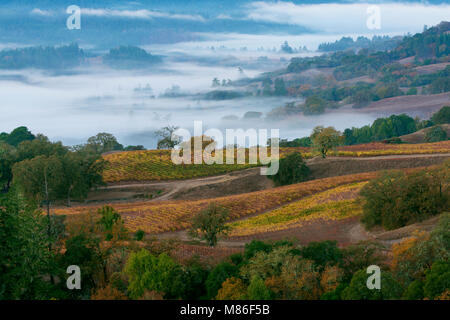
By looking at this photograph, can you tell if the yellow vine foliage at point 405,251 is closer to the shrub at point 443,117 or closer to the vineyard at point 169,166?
the vineyard at point 169,166

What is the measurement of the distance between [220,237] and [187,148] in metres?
48.6

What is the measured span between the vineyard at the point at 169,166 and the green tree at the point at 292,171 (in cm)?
696

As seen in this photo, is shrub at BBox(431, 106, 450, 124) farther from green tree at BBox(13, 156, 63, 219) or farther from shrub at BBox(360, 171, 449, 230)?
green tree at BBox(13, 156, 63, 219)

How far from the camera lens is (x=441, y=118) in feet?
443

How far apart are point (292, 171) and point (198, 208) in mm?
21282

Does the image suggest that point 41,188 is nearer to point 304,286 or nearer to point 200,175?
point 200,175

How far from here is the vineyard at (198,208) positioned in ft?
164

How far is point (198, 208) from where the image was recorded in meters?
55.8

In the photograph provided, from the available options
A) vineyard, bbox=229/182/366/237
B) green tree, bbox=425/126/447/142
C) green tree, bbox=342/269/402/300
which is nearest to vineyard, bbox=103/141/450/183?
green tree, bbox=425/126/447/142

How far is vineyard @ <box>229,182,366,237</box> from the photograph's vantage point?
48.0 m

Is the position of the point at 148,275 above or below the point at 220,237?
above

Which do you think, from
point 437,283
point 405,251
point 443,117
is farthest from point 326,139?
point 443,117

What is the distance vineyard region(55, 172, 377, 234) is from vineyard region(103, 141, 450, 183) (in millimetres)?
15933
